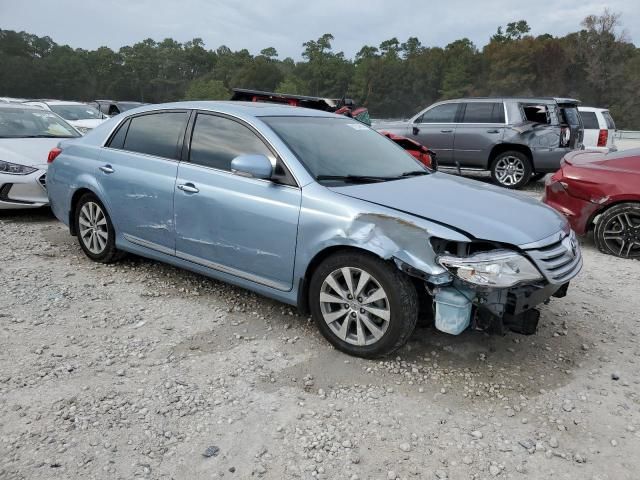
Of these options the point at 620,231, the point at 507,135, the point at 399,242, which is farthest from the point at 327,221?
the point at 507,135

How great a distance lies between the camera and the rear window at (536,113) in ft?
32.1

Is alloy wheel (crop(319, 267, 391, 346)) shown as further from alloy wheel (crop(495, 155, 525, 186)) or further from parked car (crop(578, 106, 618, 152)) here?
parked car (crop(578, 106, 618, 152))

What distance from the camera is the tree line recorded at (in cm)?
5609

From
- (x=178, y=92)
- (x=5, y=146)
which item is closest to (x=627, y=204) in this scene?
(x=5, y=146)

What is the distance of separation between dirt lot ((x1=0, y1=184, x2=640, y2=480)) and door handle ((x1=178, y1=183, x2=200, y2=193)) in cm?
92

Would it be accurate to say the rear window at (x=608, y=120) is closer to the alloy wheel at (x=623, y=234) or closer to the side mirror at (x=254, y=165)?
the alloy wheel at (x=623, y=234)

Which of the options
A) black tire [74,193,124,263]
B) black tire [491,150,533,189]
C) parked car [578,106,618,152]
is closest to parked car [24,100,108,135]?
black tire [74,193,124,263]

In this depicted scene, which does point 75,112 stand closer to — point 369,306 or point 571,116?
point 571,116

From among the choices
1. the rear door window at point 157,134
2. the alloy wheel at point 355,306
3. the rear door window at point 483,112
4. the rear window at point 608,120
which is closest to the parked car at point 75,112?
the rear door window at point 483,112

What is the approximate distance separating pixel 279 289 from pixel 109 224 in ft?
6.72

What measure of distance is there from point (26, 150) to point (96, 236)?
2832mm

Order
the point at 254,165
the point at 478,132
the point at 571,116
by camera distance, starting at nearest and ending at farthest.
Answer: the point at 254,165, the point at 571,116, the point at 478,132

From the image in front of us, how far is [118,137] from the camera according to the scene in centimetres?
472

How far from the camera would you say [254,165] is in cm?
346
